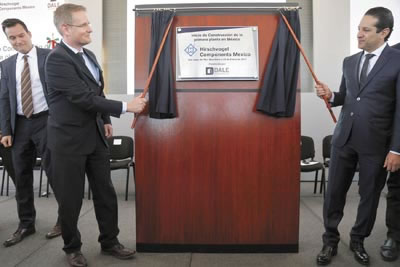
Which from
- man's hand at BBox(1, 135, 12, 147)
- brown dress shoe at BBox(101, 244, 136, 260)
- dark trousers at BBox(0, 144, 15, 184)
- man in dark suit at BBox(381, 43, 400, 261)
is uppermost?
man's hand at BBox(1, 135, 12, 147)

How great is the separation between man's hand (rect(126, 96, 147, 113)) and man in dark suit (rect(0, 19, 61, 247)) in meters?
0.99

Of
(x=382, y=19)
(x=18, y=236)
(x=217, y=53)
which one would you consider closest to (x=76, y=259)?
(x=18, y=236)

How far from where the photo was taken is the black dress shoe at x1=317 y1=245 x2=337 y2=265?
2.51 metres

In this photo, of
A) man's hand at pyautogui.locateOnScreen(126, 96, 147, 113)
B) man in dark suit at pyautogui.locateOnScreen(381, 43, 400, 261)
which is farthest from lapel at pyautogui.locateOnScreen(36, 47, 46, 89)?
man in dark suit at pyautogui.locateOnScreen(381, 43, 400, 261)

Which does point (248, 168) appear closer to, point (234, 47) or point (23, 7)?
point (234, 47)

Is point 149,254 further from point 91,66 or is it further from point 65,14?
point 65,14

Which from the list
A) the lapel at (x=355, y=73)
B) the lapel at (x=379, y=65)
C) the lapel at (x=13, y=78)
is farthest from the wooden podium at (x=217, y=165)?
the lapel at (x=13, y=78)

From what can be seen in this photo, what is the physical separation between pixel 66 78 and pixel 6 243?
154cm

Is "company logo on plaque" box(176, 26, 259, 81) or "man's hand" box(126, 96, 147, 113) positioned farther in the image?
"company logo on plaque" box(176, 26, 259, 81)

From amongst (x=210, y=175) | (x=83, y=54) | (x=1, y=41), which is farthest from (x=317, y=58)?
(x=1, y=41)

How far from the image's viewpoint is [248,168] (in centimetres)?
264

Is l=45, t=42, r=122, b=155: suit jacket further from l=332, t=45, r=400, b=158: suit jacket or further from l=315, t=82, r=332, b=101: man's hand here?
l=332, t=45, r=400, b=158: suit jacket

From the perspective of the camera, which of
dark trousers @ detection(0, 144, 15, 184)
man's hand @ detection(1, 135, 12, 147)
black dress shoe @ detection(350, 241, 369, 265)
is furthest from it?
dark trousers @ detection(0, 144, 15, 184)

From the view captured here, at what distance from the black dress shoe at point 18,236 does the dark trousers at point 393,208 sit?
2934 millimetres
